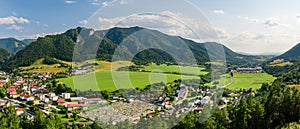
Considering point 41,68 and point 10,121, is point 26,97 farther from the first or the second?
point 41,68

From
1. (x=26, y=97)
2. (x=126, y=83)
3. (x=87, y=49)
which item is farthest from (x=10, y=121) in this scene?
(x=26, y=97)

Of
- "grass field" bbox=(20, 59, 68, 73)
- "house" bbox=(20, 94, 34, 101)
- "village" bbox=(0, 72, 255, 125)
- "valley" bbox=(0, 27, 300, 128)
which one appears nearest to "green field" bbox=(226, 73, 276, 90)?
"valley" bbox=(0, 27, 300, 128)

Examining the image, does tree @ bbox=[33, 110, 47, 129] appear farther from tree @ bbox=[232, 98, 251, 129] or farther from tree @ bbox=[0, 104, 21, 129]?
tree @ bbox=[232, 98, 251, 129]

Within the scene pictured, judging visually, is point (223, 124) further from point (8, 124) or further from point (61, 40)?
point (61, 40)

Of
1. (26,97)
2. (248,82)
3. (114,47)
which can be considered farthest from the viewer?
(248,82)

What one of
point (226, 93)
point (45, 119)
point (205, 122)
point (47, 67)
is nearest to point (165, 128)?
point (205, 122)

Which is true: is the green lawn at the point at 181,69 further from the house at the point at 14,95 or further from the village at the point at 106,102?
the house at the point at 14,95

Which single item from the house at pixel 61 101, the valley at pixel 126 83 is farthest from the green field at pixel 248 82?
the house at pixel 61 101
